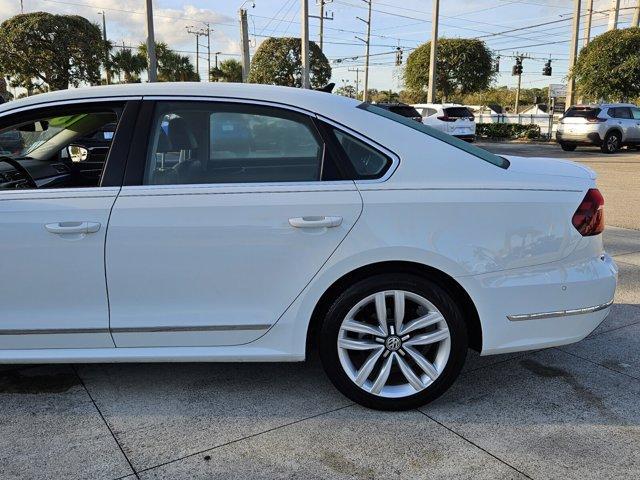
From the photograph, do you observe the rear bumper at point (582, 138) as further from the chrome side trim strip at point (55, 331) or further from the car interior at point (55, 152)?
the chrome side trim strip at point (55, 331)

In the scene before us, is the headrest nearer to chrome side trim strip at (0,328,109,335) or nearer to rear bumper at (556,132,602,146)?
chrome side trim strip at (0,328,109,335)

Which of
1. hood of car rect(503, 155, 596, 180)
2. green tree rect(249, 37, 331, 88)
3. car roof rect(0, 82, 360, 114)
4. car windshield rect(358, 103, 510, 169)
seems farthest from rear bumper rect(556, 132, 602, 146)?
green tree rect(249, 37, 331, 88)

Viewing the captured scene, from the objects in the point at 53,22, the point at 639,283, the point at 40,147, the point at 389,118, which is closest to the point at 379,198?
the point at 389,118

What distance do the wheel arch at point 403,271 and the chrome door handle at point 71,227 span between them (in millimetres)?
1138

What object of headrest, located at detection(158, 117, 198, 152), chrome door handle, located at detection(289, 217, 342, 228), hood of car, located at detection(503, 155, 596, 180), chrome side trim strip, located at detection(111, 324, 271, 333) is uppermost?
headrest, located at detection(158, 117, 198, 152)

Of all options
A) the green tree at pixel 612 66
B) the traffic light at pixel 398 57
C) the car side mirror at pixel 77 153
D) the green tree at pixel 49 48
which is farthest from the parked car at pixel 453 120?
the traffic light at pixel 398 57

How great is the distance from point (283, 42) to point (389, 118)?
133 feet

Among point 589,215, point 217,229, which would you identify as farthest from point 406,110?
point 217,229

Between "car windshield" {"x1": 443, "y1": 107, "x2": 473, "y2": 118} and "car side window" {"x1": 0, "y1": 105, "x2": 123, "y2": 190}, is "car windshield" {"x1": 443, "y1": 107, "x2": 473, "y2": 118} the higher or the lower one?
the higher one

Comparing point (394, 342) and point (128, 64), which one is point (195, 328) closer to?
point (394, 342)

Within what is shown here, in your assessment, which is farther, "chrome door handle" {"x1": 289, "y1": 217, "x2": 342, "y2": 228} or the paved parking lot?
"chrome door handle" {"x1": 289, "y1": 217, "x2": 342, "y2": 228}

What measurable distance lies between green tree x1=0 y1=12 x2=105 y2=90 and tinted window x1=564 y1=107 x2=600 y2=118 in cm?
2594

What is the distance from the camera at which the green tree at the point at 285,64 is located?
131ft

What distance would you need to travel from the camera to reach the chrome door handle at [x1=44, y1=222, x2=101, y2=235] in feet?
9.09
